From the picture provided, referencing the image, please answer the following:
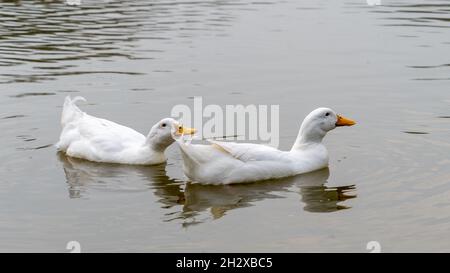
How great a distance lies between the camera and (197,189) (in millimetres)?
10594

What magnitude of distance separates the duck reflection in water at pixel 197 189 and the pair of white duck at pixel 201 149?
0.12 m

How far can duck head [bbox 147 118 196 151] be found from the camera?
11359 mm

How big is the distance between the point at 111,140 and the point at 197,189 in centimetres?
197

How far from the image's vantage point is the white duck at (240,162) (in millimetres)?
10523

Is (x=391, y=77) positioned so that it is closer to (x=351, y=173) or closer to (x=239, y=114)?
(x=239, y=114)

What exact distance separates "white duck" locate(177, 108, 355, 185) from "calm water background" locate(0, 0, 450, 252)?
6.2 inches

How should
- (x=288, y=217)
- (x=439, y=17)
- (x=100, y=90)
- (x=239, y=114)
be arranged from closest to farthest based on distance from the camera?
(x=288, y=217) < (x=239, y=114) < (x=100, y=90) < (x=439, y=17)

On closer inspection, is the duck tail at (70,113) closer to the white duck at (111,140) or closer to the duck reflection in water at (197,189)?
the white duck at (111,140)

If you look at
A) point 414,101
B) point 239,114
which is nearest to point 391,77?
point 414,101

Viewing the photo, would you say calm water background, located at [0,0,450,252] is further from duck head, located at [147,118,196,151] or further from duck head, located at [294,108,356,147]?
duck head, located at [294,108,356,147]

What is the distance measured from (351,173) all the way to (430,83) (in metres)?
5.73

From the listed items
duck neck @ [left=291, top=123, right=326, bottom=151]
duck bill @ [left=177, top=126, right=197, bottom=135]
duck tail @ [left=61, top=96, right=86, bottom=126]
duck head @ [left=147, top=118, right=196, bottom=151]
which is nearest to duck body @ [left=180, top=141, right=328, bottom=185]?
duck neck @ [left=291, top=123, right=326, bottom=151]

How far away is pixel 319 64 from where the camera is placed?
18.2m

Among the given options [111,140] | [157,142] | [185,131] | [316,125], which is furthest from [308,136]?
[111,140]
